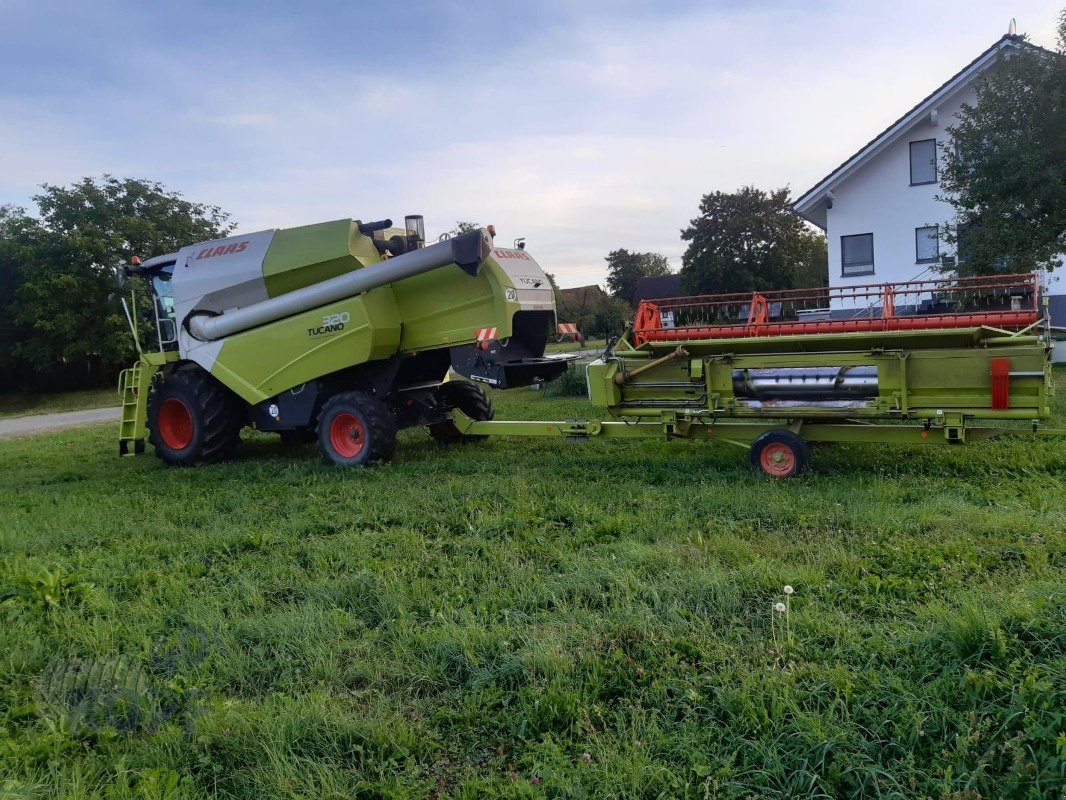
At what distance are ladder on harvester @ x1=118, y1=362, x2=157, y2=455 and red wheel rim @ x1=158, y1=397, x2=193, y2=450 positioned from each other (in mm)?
368

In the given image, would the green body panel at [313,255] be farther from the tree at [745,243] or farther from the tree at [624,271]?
the tree at [624,271]

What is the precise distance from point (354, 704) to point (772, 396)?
5.33 meters

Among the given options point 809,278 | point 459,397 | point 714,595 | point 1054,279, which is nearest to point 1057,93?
point 1054,279

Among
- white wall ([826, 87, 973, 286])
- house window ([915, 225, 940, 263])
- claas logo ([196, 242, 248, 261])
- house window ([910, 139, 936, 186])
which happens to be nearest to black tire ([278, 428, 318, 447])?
claas logo ([196, 242, 248, 261])

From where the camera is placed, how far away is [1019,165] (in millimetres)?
13102

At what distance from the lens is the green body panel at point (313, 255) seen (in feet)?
29.3

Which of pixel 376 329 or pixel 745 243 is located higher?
pixel 745 243

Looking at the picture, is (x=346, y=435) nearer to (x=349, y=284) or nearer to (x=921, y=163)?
(x=349, y=284)

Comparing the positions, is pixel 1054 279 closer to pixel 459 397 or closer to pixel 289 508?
pixel 459 397

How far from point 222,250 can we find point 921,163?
20.1m

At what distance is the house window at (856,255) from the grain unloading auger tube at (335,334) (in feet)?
54.7

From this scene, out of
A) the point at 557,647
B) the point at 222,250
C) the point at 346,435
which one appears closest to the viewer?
the point at 557,647

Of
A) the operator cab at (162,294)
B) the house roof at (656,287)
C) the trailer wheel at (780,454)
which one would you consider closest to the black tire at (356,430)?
the operator cab at (162,294)

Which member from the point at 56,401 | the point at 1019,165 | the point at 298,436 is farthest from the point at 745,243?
the point at 298,436
